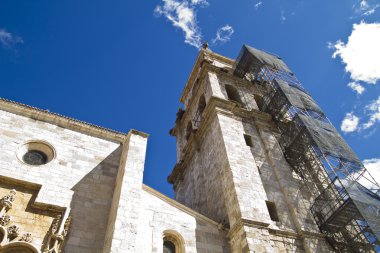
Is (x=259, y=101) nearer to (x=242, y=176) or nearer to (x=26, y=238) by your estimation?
(x=242, y=176)

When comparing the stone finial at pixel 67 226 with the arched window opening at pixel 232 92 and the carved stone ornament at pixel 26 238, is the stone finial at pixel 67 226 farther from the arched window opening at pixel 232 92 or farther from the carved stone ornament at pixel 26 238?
the arched window opening at pixel 232 92

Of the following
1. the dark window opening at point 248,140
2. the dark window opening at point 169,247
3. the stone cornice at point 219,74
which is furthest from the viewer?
the stone cornice at point 219,74

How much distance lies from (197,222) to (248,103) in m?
9.48

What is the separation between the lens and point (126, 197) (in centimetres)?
896

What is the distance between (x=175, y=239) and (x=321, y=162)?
6.77 meters

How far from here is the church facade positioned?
8.68 metres

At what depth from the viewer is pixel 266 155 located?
14.6m

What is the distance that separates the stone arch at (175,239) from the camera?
10156mm

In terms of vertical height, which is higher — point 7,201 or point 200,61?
point 200,61

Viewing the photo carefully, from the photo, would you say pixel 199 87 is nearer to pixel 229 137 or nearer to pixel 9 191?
pixel 229 137

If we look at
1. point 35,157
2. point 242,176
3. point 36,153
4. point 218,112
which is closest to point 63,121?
point 36,153

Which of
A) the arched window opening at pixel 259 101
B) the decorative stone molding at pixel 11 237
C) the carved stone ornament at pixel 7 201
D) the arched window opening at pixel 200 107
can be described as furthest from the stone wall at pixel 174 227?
the arched window opening at pixel 259 101

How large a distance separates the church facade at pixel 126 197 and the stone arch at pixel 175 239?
1.2 inches

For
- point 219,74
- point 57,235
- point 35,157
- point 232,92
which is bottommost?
point 57,235
